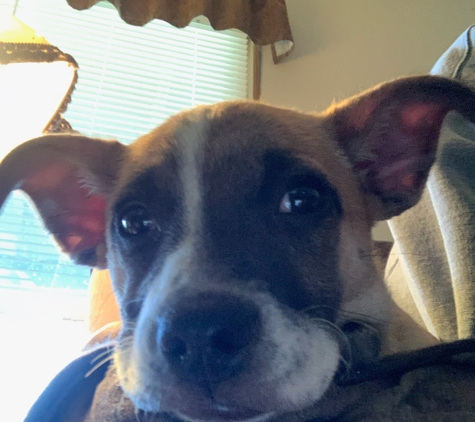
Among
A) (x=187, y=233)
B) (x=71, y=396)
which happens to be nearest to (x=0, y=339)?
(x=71, y=396)

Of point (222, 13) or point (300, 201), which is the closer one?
point (300, 201)

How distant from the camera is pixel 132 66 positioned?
320cm

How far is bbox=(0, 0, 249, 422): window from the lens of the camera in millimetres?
2635

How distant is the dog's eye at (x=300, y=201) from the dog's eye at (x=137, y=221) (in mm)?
295

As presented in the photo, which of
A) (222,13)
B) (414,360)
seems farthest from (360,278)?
(222,13)

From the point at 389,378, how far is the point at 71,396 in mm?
581

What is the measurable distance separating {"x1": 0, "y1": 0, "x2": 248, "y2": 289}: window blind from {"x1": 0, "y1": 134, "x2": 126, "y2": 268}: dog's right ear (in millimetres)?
1514

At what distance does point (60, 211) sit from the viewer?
1322mm

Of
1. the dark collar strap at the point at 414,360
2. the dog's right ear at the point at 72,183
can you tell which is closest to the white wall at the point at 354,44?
the dog's right ear at the point at 72,183

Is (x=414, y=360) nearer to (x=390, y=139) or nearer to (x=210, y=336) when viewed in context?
(x=210, y=336)

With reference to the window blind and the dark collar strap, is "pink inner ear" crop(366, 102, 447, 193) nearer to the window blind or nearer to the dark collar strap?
the dark collar strap

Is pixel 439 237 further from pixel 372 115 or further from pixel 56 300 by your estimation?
pixel 56 300

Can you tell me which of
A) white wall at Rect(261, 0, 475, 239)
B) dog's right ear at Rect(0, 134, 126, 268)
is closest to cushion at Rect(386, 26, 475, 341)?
dog's right ear at Rect(0, 134, 126, 268)

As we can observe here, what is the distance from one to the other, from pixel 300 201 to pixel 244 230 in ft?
0.53
